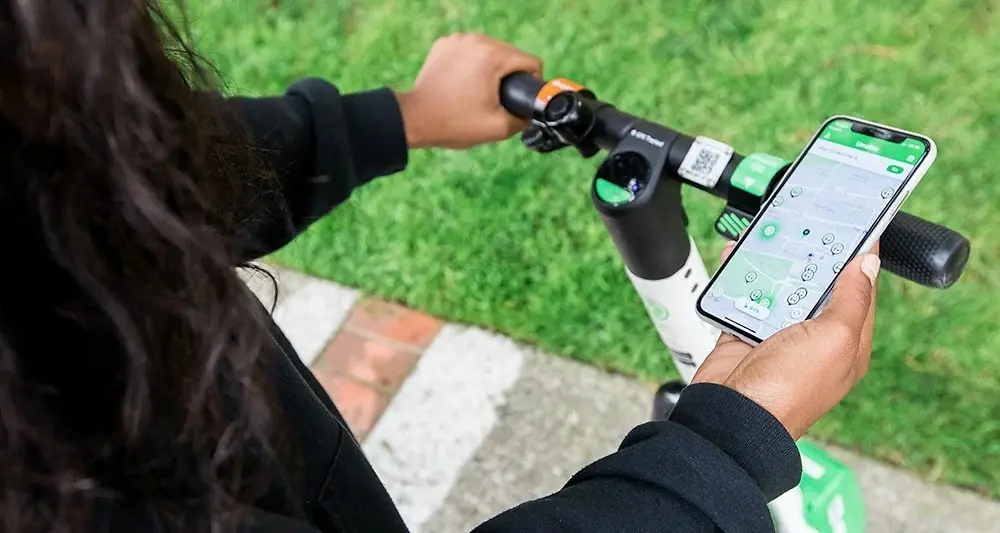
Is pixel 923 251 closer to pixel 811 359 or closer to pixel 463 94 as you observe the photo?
pixel 811 359

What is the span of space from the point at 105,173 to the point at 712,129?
1388 millimetres

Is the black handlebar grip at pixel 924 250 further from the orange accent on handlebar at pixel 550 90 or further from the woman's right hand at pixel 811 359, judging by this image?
the orange accent on handlebar at pixel 550 90

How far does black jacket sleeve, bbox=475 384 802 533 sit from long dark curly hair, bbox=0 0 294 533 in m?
0.19

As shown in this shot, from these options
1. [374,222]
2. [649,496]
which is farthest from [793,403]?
[374,222]

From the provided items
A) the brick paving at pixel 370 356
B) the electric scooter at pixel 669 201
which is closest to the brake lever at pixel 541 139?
the electric scooter at pixel 669 201

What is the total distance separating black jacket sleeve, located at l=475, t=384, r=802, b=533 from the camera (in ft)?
1.77

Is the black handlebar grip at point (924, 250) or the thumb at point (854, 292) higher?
the black handlebar grip at point (924, 250)

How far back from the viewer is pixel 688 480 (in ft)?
1.79

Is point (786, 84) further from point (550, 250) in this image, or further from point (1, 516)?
point (1, 516)

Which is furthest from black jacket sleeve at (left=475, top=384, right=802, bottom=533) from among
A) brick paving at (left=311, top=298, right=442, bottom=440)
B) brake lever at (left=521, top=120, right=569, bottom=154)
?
brick paving at (left=311, top=298, right=442, bottom=440)

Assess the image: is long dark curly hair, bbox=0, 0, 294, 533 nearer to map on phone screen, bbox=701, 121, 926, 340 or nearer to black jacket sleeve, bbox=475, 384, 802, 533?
black jacket sleeve, bbox=475, 384, 802, 533

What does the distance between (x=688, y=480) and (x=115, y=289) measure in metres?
0.34

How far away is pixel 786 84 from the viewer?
1.63 meters

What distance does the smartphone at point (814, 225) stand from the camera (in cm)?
64
